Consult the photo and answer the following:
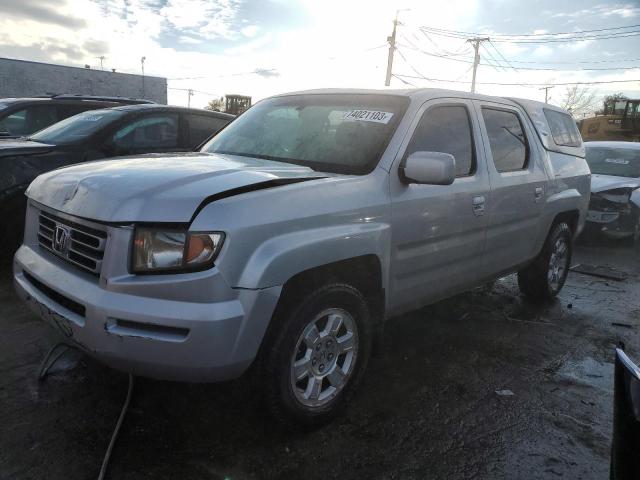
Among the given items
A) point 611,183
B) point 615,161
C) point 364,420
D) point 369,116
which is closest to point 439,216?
point 369,116

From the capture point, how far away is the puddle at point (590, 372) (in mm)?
3604

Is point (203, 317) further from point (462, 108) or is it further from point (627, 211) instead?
point (627, 211)

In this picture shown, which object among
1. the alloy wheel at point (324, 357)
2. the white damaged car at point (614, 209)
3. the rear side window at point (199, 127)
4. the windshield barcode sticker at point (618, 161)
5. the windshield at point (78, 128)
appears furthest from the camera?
the windshield barcode sticker at point (618, 161)

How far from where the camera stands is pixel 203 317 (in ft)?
7.20

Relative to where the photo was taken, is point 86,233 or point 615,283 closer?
point 86,233

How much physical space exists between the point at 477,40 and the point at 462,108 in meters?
41.6

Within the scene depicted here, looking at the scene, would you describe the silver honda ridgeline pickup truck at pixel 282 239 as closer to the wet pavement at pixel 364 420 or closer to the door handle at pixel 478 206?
the door handle at pixel 478 206

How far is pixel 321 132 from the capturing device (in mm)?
3439

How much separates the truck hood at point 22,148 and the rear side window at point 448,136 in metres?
3.67

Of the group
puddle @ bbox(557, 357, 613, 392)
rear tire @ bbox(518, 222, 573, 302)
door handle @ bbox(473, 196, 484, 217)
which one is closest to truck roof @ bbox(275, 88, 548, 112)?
door handle @ bbox(473, 196, 484, 217)

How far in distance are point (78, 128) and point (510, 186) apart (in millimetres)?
4406

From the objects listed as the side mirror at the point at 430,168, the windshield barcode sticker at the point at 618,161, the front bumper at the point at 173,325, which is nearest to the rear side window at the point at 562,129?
the side mirror at the point at 430,168

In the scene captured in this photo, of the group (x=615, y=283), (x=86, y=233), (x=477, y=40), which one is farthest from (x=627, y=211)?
(x=477, y=40)

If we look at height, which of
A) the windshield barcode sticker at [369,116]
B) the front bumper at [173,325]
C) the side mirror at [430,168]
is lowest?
the front bumper at [173,325]
